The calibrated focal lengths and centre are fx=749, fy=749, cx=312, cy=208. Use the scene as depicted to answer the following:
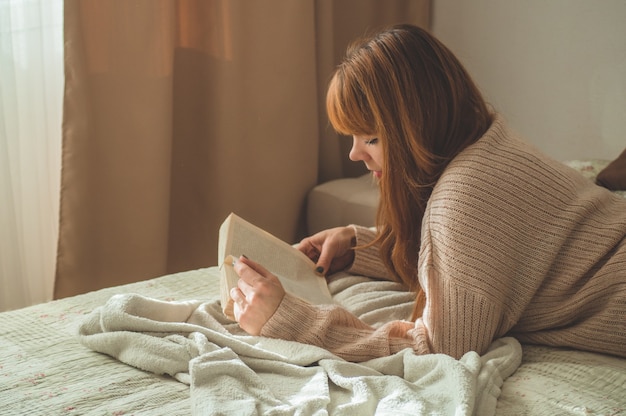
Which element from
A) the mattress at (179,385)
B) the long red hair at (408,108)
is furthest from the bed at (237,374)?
the long red hair at (408,108)

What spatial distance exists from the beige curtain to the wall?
257 millimetres

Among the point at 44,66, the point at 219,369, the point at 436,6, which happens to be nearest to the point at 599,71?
the point at 436,6

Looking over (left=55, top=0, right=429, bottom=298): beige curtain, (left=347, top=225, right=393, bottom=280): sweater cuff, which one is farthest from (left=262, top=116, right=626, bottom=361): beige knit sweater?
(left=55, top=0, right=429, bottom=298): beige curtain

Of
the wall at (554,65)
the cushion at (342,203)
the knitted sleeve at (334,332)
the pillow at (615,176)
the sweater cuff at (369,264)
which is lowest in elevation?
the cushion at (342,203)

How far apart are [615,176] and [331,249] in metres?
0.75

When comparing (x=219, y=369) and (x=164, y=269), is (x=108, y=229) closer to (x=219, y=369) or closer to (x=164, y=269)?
(x=164, y=269)

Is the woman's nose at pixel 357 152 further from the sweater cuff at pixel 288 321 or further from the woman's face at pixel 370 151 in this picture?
the sweater cuff at pixel 288 321

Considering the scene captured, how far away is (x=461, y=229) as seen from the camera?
105 centimetres

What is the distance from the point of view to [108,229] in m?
2.04

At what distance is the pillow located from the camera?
1.75m

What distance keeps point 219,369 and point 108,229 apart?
117 centimetres

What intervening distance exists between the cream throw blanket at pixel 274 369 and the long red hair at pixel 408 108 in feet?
0.72

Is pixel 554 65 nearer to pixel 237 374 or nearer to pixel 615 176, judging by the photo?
pixel 615 176

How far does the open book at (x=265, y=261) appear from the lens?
1212 millimetres
